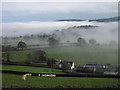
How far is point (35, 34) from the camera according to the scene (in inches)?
253

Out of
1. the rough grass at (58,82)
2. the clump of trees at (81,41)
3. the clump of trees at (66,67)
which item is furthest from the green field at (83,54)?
the rough grass at (58,82)

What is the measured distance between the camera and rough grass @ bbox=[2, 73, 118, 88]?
509cm

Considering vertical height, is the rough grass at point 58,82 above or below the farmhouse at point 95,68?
below

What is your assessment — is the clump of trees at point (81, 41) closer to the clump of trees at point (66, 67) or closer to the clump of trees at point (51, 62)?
the clump of trees at point (66, 67)

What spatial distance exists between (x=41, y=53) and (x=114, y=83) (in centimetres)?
265

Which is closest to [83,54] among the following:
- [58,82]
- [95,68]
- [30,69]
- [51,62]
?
[95,68]

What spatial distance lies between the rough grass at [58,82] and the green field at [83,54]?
0.79m

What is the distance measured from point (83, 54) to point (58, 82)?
146 cm

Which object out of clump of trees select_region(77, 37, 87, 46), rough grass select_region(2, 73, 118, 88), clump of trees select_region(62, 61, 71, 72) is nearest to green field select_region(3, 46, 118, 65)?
clump of trees select_region(77, 37, 87, 46)

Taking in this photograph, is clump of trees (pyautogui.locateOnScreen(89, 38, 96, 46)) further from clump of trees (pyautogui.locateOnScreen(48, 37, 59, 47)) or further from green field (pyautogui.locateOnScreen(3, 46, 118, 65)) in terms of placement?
clump of trees (pyautogui.locateOnScreen(48, 37, 59, 47))

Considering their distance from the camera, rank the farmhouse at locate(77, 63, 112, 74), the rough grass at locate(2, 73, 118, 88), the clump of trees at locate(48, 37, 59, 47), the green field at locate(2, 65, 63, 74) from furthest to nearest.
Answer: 1. the clump of trees at locate(48, 37, 59, 47)
2. the green field at locate(2, 65, 63, 74)
3. the farmhouse at locate(77, 63, 112, 74)
4. the rough grass at locate(2, 73, 118, 88)

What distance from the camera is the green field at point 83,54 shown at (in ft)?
19.6

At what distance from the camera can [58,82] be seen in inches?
210

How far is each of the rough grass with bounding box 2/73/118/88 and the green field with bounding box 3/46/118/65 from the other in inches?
31.2
